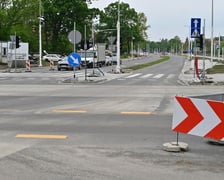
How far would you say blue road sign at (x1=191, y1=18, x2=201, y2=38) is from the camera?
82.6ft

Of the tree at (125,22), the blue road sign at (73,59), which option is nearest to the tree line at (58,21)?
the tree at (125,22)

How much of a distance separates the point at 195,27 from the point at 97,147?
1931cm

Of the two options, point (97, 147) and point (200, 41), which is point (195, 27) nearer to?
point (200, 41)

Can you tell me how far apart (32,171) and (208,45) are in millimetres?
138076

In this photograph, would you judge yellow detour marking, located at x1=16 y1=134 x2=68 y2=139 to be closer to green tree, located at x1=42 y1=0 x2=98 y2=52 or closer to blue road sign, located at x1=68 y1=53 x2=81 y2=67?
blue road sign, located at x1=68 y1=53 x2=81 y2=67

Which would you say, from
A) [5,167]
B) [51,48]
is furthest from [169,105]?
[51,48]

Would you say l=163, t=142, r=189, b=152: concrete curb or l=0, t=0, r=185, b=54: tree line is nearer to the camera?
l=163, t=142, r=189, b=152: concrete curb

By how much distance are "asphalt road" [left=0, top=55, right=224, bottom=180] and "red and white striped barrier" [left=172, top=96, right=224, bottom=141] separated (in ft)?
1.10

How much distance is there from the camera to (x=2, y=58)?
53.7m

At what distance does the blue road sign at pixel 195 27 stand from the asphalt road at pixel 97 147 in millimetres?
13679

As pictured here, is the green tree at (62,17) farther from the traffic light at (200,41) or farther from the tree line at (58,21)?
the traffic light at (200,41)

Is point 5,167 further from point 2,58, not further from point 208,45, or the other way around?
point 208,45

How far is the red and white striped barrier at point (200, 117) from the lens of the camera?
6980mm

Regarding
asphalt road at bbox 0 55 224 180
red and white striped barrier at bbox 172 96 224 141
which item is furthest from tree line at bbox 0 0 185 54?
red and white striped barrier at bbox 172 96 224 141
